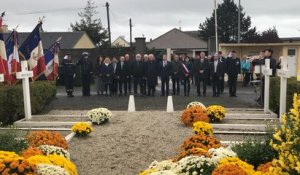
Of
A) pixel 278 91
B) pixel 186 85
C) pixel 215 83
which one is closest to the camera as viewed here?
pixel 278 91

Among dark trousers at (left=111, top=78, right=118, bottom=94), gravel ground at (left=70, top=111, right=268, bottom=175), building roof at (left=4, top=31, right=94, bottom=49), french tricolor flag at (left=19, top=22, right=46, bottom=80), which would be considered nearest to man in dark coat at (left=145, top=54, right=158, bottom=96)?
dark trousers at (left=111, top=78, right=118, bottom=94)

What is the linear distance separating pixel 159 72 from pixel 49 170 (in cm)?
1356

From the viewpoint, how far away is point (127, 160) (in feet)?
26.1

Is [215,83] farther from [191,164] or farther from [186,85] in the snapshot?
[191,164]

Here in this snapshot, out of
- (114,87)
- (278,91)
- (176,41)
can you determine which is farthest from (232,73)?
(176,41)

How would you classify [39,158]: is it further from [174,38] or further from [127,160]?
[174,38]

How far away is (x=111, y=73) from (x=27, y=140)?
37.5ft

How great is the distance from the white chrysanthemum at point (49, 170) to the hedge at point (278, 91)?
7.56 meters

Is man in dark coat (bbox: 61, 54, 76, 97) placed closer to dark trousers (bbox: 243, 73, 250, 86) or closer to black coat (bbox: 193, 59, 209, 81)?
black coat (bbox: 193, 59, 209, 81)

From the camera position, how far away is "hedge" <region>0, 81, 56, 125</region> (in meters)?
11.7

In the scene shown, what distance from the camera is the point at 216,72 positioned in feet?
59.6

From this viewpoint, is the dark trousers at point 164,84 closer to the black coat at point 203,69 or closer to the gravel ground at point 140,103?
the gravel ground at point 140,103

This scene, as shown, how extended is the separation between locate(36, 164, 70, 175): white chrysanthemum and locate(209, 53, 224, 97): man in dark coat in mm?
13117

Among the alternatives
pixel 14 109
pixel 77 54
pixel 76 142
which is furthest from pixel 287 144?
pixel 77 54
